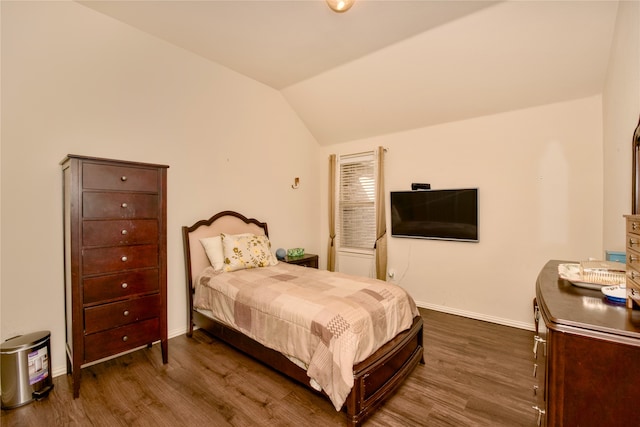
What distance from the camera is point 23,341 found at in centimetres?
199

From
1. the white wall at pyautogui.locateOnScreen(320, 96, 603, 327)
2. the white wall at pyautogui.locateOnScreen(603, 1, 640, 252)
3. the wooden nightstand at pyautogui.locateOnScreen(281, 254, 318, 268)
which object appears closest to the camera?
the white wall at pyautogui.locateOnScreen(603, 1, 640, 252)

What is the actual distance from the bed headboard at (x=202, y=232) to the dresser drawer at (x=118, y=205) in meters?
0.73

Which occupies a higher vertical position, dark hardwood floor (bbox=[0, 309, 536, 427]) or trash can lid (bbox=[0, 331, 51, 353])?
trash can lid (bbox=[0, 331, 51, 353])

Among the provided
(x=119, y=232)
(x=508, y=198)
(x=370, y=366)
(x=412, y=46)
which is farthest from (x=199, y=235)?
(x=508, y=198)

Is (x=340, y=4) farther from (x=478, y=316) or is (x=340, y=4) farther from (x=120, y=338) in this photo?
(x=478, y=316)

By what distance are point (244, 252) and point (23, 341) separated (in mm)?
1771

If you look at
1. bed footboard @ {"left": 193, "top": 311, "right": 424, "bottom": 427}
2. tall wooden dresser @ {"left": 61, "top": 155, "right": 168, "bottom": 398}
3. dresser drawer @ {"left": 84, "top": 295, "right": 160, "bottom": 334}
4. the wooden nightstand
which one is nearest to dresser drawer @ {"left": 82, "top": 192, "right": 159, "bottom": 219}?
tall wooden dresser @ {"left": 61, "top": 155, "right": 168, "bottom": 398}

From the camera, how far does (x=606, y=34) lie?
2.32 meters

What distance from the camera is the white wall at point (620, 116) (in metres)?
1.68

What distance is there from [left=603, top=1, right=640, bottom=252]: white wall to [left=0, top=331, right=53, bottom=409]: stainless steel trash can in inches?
162

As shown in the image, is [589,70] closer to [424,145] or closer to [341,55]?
[424,145]

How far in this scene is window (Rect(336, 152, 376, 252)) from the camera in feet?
14.4

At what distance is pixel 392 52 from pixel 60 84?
10.2 feet

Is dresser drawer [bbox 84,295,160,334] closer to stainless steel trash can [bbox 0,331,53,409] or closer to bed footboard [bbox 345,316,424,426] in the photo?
stainless steel trash can [bbox 0,331,53,409]
